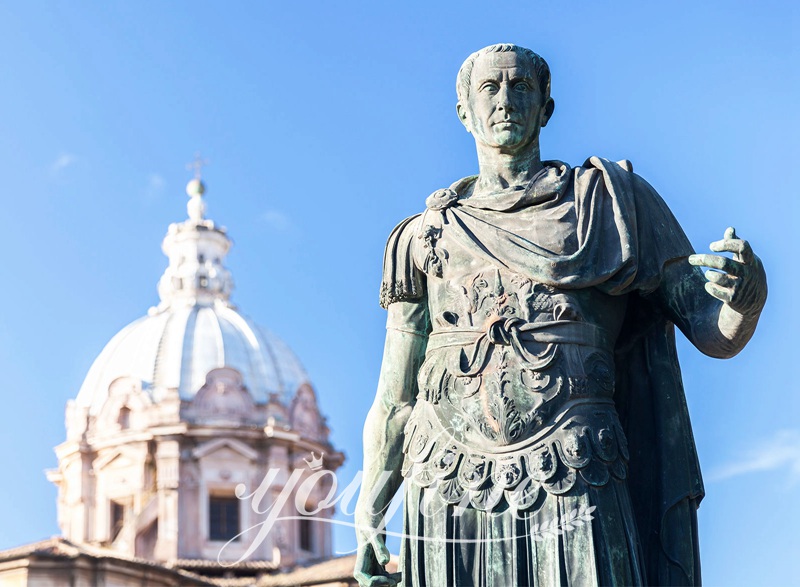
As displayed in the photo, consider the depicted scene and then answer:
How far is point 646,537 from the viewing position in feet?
20.6

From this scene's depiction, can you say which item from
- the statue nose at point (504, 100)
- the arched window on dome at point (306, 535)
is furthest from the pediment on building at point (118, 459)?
the statue nose at point (504, 100)

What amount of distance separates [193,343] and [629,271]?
200 feet

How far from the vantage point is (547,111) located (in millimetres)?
6691

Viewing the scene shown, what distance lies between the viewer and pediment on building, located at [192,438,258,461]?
63344 mm

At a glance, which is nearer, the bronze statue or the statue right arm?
the bronze statue

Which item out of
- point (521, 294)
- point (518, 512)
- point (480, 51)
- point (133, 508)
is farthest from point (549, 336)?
point (133, 508)

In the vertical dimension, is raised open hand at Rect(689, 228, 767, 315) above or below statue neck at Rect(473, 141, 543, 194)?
below

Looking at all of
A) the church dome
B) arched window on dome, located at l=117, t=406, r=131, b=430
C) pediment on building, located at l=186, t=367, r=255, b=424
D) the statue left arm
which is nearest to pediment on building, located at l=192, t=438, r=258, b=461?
pediment on building, located at l=186, t=367, r=255, b=424

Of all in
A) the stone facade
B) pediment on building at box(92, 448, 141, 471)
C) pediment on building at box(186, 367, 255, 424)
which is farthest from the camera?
pediment on building at box(186, 367, 255, 424)

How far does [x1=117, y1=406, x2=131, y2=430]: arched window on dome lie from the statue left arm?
58.7m

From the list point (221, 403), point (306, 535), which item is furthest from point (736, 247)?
point (306, 535)

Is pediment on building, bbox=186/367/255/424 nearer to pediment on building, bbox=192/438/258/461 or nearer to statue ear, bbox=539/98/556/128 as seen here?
pediment on building, bbox=192/438/258/461

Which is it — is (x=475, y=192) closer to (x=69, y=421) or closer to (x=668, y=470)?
(x=668, y=470)

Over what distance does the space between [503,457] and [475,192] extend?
41.8 inches
